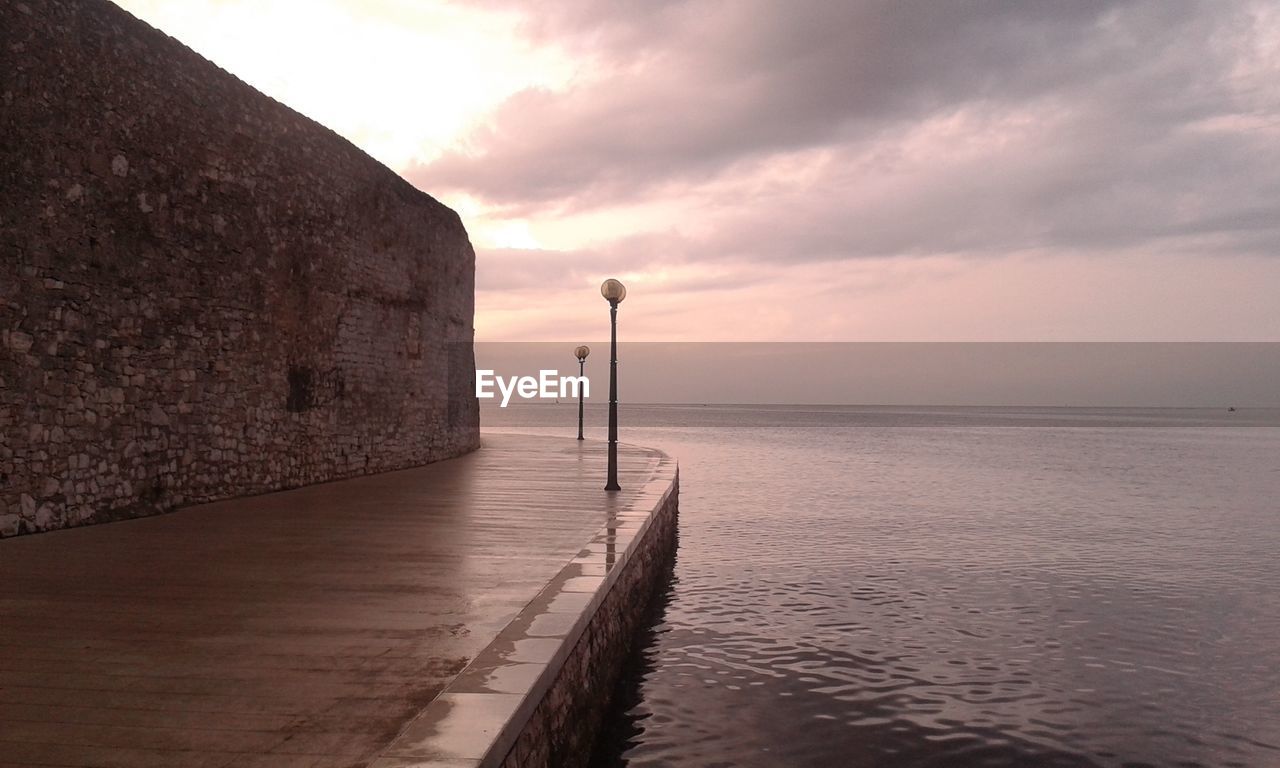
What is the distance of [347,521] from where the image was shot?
330 inches

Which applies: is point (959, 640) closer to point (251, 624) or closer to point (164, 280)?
point (251, 624)

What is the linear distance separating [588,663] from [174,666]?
214cm

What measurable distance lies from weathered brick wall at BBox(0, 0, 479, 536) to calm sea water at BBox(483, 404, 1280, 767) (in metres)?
5.01

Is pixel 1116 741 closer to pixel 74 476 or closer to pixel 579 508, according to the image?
pixel 579 508

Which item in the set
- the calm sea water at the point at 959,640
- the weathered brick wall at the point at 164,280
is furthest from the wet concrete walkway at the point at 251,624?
the calm sea water at the point at 959,640

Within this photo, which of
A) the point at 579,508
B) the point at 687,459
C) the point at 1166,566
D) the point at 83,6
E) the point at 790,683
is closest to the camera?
the point at 790,683

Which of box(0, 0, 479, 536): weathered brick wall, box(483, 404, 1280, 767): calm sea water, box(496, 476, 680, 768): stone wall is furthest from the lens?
box(0, 0, 479, 536): weathered brick wall

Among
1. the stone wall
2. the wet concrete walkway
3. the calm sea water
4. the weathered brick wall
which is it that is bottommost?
the calm sea water

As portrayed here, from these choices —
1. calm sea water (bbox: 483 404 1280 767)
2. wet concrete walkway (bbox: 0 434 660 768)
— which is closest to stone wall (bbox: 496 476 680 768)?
calm sea water (bbox: 483 404 1280 767)

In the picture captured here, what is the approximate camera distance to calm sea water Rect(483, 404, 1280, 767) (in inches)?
217

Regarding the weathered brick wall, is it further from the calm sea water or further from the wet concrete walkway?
the calm sea water

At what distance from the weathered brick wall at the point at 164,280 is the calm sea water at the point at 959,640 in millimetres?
5010

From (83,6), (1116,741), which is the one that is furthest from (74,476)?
(1116,741)

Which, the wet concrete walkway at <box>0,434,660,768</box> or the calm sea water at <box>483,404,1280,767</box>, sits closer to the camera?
the wet concrete walkway at <box>0,434,660,768</box>
